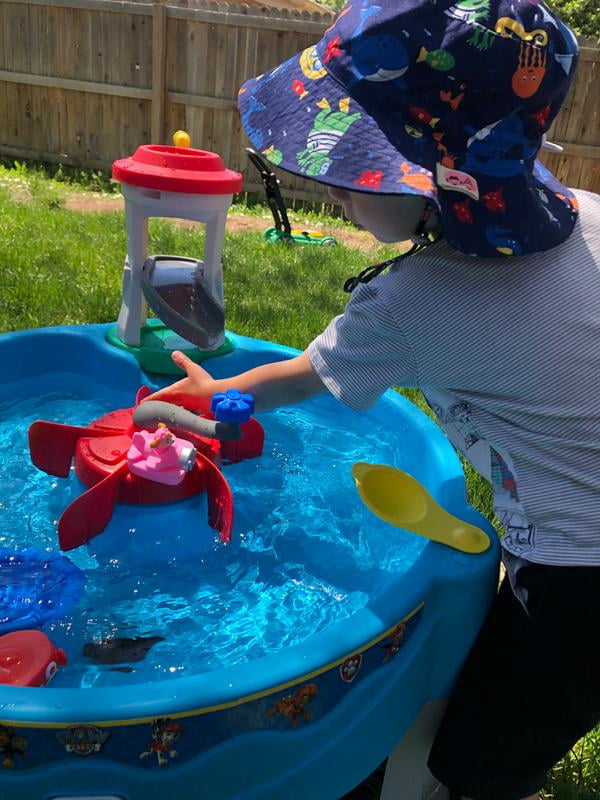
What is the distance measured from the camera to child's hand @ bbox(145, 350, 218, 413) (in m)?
1.64

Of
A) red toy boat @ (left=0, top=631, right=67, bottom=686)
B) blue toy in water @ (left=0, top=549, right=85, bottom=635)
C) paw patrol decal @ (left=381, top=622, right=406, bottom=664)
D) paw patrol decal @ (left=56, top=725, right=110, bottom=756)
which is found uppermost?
paw patrol decal @ (left=56, top=725, right=110, bottom=756)

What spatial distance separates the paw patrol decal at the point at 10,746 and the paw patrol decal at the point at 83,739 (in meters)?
0.06

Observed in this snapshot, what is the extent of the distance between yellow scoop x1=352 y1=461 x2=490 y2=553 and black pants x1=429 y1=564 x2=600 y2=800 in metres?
0.16

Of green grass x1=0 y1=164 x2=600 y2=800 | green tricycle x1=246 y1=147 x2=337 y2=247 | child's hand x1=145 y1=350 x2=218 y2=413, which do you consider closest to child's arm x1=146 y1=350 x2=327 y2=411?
child's hand x1=145 y1=350 x2=218 y2=413

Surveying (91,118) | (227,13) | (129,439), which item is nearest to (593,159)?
(227,13)

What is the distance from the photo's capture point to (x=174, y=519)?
1.81 metres

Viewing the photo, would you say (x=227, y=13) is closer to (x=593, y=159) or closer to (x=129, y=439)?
(x=593, y=159)

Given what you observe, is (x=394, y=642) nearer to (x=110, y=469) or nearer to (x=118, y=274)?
(x=110, y=469)

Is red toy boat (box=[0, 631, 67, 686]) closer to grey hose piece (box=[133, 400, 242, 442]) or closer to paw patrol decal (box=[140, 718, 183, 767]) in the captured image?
paw patrol decal (box=[140, 718, 183, 767])

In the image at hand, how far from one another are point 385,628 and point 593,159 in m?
6.12

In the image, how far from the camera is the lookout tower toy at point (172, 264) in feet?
7.15

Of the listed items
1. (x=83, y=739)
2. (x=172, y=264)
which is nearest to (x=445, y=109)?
(x=83, y=739)

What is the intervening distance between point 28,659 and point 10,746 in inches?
9.7

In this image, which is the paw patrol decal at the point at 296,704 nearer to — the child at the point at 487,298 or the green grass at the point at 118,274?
the child at the point at 487,298
